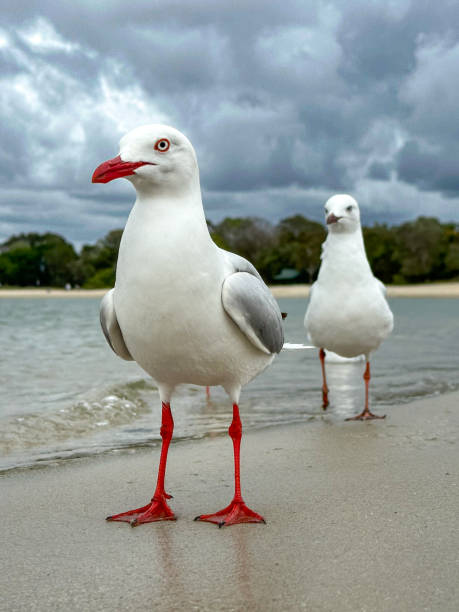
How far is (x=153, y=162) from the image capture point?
3.05m

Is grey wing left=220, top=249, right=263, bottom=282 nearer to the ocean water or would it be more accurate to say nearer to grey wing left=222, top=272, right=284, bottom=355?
grey wing left=222, top=272, right=284, bottom=355

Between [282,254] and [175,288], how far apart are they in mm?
66786

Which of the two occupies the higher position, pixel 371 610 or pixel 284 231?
pixel 284 231

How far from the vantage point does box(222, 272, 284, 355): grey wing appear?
327 cm

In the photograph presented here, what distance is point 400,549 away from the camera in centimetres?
282

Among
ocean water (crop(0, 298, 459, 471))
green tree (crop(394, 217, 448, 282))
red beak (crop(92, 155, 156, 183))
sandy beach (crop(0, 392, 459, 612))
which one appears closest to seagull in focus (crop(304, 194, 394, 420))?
ocean water (crop(0, 298, 459, 471))

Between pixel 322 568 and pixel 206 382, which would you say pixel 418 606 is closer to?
pixel 322 568

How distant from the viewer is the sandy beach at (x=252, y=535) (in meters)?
2.44

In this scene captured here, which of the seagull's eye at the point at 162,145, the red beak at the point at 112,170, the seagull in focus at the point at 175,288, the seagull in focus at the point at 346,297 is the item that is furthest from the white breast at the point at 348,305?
the red beak at the point at 112,170

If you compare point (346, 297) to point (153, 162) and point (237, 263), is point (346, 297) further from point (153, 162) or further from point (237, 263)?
point (153, 162)

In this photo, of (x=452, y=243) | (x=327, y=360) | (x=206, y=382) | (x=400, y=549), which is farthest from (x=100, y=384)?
(x=452, y=243)

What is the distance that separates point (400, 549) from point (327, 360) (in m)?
8.59

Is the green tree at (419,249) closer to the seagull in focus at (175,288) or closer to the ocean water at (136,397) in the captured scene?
the ocean water at (136,397)

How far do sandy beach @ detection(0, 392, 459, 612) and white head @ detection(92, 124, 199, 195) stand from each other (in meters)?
1.62
